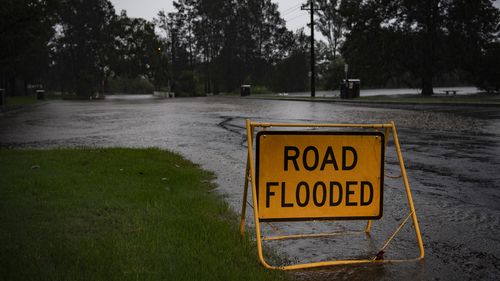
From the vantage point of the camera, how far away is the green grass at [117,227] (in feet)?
11.7

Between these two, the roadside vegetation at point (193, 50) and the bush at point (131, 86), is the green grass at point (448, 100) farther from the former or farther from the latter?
the bush at point (131, 86)

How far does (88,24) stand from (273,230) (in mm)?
83982

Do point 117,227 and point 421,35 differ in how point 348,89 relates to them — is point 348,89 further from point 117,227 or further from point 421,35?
Answer: point 117,227

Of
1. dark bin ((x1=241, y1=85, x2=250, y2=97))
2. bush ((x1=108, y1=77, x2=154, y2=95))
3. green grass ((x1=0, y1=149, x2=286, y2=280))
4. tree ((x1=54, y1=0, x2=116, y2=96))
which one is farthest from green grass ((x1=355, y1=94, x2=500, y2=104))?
bush ((x1=108, y1=77, x2=154, y2=95))

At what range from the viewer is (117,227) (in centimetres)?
462

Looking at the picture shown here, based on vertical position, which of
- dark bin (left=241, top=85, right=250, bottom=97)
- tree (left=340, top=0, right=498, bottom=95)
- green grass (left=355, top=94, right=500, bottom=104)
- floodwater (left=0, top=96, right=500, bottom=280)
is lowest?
floodwater (left=0, top=96, right=500, bottom=280)

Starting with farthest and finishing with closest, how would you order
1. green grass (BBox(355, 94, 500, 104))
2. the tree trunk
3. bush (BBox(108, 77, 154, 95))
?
bush (BBox(108, 77, 154, 95)) < the tree trunk < green grass (BBox(355, 94, 500, 104))

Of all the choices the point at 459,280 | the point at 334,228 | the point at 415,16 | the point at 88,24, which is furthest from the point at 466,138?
the point at 88,24

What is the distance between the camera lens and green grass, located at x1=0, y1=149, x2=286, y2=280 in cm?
358

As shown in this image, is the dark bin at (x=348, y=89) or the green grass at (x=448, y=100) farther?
the dark bin at (x=348, y=89)

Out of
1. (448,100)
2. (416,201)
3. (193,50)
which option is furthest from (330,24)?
(416,201)

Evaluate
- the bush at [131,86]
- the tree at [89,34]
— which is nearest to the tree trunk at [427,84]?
the tree at [89,34]

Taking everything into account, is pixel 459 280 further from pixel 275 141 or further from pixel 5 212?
pixel 5 212

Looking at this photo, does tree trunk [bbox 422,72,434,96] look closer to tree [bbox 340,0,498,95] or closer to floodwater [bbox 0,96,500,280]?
tree [bbox 340,0,498,95]
